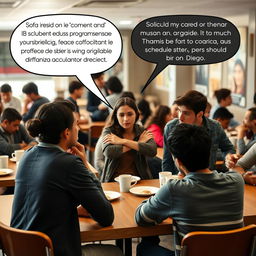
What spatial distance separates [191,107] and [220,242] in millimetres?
1245

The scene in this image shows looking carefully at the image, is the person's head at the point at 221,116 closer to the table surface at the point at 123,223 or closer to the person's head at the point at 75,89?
the person's head at the point at 75,89

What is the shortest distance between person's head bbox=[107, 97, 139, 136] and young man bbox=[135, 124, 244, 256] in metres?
1.28

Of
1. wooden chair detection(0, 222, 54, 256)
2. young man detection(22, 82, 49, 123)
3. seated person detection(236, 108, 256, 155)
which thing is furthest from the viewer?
young man detection(22, 82, 49, 123)

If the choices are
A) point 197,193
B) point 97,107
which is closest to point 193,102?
point 197,193

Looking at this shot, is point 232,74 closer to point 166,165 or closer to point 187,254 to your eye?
point 166,165

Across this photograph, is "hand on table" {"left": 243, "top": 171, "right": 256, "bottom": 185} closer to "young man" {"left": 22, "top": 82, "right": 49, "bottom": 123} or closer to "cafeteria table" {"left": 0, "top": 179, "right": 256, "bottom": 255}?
"cafeteria table" {"left": 0, "top": 179, "right": 256, "bottom": 255}

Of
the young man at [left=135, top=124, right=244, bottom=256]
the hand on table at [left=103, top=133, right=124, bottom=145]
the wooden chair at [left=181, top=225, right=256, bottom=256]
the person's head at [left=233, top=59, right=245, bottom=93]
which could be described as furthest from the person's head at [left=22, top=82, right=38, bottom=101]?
the wooden chair at [left=181, top=225, right=256, bottom=256]

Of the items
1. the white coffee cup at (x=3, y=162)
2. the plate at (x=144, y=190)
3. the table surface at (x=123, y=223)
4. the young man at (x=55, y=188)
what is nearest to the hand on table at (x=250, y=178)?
the table surface at (x=123, y=223)

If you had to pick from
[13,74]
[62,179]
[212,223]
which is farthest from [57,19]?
[13,74]

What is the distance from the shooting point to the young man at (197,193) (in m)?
1.96

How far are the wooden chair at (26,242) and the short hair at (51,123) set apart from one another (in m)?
0.43

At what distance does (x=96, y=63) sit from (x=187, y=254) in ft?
4.96

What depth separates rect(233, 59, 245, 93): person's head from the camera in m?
7.92

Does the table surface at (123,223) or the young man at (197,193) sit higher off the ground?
the young man at (197,193)
